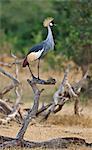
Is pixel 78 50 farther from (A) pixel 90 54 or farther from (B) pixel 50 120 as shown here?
(B) pixel 50 120

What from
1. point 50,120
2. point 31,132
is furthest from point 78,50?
point 31,132

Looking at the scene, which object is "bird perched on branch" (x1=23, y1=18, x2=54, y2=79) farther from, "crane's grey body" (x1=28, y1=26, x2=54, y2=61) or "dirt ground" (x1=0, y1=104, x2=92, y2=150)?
"dirt ground" (x1=0, y1=104, x2=92, y2=150)

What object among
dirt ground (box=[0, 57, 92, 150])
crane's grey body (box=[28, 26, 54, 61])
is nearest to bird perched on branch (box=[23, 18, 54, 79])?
crane's grey body (box=[28, 26, 54, 61])

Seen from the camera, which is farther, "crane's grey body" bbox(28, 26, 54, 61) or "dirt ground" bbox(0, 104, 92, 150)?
"dirt ground" bbox(0, 104, 92, 150)

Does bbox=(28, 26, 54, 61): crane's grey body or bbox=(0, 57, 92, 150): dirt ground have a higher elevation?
bbox=(28, 26, 54, 61): crane's grey body

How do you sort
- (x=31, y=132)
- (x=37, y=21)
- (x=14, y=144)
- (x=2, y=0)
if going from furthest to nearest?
(x=2, y=0), (x=37, y=21), (x=31, y=132), (x=14, y=144)

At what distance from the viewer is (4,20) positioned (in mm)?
37719

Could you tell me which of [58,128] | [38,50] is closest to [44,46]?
[38,50]

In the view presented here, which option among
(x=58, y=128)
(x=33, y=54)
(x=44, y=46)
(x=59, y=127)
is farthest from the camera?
(x=59, y=127)

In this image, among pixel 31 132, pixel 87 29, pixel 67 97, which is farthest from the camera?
pixel 87 29

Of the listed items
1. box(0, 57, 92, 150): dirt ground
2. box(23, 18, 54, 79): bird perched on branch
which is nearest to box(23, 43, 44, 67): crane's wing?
box(23, 18, 54, 79): bird perched on branch

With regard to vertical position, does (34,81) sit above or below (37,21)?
below

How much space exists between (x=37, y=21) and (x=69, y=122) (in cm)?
2415

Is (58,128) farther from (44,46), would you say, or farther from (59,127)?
(44,46)
